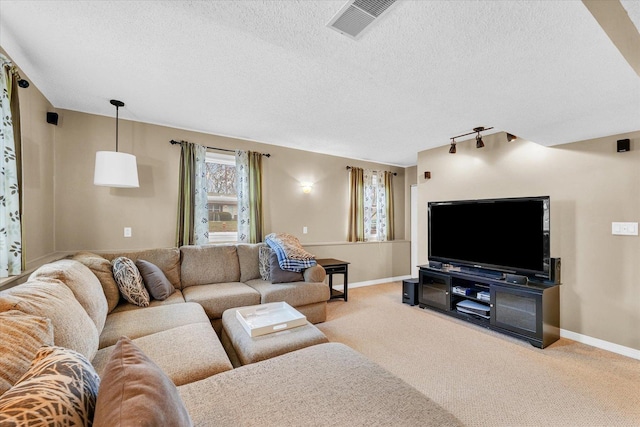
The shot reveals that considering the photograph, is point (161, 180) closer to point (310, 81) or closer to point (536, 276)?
point (310, 81)

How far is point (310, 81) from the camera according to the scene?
7.49ft

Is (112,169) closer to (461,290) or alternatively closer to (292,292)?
(292,292)

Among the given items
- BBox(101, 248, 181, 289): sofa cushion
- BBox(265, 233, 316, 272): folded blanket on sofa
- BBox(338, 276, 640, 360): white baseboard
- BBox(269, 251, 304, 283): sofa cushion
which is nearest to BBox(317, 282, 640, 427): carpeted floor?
BBox(338, 276, 640, 360): white baseboard

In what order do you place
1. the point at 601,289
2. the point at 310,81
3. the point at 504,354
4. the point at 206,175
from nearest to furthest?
the point at 310,81
the point at 504,354
the point at 601,289
the point at 206,175

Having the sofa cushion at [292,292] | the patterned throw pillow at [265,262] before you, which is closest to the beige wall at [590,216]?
the sofa cushion at [292,292]

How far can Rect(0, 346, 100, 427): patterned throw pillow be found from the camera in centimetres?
56

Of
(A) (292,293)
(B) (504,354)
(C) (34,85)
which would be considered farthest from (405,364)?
(C) (34,85)

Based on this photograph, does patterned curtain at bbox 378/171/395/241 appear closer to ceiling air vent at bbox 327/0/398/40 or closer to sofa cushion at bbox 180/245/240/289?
sofa cushion at bbox 180/245/240/289

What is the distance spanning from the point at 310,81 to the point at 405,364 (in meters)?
2.62

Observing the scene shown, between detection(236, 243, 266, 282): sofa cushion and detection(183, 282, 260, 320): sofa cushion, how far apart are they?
37 cm

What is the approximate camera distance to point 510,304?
2.97 metres

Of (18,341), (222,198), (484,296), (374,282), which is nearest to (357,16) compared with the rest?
(18,341)

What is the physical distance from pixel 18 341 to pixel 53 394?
1.55ft

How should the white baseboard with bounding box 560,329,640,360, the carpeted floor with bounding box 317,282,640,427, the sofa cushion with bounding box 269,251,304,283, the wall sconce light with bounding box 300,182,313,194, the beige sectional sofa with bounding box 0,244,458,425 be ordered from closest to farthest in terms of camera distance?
the beige sectional sofa with bounding box 0,244,458,425
the carpeted floor with bounding box 317,282,640,427
the white baseboard with bounding box 560,329,640,360
the sofa cushion with bounding box 269,251,304,283
the wall sconce light with bounding box 300,182,313,194
